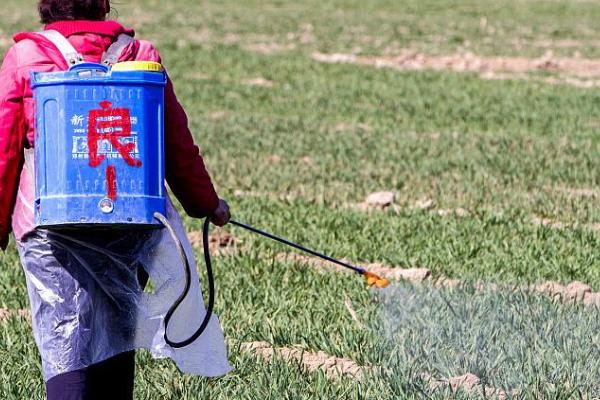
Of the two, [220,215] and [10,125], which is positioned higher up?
[10,125]

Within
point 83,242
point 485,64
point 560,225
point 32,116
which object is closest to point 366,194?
point 560,225

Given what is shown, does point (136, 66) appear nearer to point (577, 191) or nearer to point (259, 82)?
point (577, 191)

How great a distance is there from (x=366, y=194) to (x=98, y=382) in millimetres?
5685

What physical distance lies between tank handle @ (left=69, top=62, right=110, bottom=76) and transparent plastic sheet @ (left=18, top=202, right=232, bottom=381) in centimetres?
49

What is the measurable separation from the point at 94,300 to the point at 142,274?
0.80 feet

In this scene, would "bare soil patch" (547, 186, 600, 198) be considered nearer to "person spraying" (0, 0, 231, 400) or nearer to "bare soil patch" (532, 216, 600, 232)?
"bare soil patch" (532, 216, 600, 232)

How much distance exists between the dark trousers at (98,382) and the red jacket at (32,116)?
46cm

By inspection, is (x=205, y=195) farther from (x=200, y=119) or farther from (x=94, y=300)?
(x=200, y=119)

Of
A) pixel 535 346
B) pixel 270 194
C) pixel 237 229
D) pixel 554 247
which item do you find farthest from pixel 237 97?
pixel 535 346

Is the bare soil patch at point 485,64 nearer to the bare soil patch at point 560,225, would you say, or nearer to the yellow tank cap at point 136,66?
the bare soil patch at point 560,225

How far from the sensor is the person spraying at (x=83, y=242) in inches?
135

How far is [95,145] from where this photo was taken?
3.29 m

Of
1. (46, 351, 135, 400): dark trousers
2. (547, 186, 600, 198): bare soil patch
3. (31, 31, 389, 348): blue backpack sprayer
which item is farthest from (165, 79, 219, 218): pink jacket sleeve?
(547, 186, 600, 198): bare soil patch

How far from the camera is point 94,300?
3.63 m
